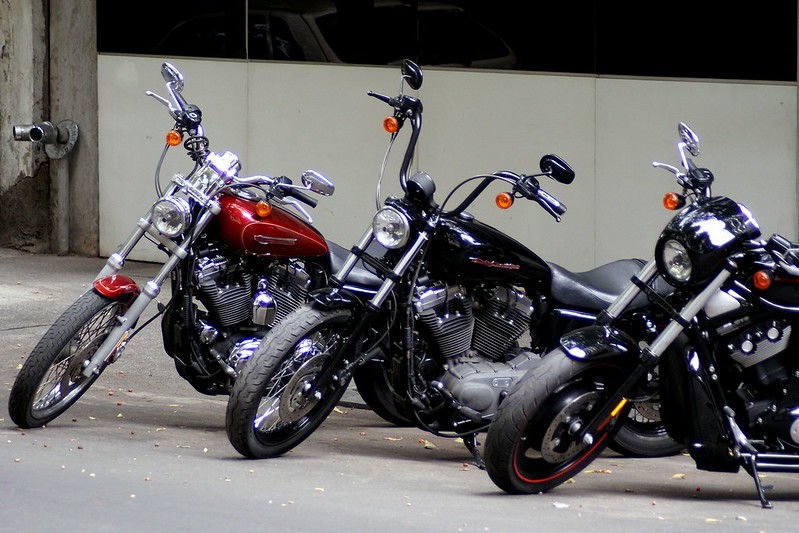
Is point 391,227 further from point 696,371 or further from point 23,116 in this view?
point 23,116

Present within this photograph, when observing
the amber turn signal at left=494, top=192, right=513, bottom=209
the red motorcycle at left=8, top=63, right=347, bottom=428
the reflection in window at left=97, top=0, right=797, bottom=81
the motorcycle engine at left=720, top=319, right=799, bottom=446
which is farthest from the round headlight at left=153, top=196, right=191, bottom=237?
the reflection in window at left=97, top=0, right=797, bottom=81

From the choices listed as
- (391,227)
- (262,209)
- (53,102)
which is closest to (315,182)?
(262,209)

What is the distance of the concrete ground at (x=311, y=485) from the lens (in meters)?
4.95

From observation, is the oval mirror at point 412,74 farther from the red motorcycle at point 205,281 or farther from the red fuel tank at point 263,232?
the red fuel tank at point 263,232

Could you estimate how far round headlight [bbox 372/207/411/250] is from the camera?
589 centimetres

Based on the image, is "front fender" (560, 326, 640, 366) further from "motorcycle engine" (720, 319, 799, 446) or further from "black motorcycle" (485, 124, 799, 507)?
"motorcycle engine" (720, 319, 799, 446)

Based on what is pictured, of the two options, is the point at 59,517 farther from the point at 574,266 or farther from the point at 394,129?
the point at 574,266

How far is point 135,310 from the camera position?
6.38 m

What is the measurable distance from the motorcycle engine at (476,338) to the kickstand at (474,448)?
12 cm

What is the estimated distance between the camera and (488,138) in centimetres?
1063

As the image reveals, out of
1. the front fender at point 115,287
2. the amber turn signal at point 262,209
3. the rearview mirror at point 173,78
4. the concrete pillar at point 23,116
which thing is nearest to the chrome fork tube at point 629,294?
the amber turn signal at point 262,209

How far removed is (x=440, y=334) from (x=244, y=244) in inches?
38.7

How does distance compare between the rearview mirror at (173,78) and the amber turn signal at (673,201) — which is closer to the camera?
the amber turn signal at (673,201)

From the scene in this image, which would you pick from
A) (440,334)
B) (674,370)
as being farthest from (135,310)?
(674,370)
